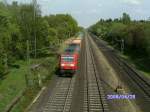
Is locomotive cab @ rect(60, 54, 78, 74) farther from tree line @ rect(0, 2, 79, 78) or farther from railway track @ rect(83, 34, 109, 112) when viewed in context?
tree line @ rect(0, 2, 79, 78)

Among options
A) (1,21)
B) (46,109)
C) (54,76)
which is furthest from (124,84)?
(1,21)

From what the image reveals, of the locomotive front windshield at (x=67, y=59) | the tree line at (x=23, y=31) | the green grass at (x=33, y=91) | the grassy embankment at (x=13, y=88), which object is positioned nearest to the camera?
the green grass at (x=33, y=91)

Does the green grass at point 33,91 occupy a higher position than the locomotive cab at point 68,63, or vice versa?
the locomotive cab at point 68,63

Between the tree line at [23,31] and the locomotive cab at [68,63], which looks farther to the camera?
the tree line at [23,31]

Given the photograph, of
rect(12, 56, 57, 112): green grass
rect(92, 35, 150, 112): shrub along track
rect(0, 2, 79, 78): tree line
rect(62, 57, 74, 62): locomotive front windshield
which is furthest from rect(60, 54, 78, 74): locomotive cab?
rect(0, 2, 79, 78): tree line

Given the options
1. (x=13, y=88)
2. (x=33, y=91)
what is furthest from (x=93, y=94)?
(x=13, y=88)

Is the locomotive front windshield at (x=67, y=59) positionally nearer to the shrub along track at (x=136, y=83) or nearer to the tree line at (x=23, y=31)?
the shrub along track at (x=136, y=83)

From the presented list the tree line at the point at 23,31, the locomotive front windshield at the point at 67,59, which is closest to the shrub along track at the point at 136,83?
the locomotive front windshield at the point at 67,59

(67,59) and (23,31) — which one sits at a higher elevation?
(23,31)

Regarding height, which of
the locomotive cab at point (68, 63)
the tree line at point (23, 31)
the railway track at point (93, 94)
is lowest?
the railway track at point (93, 94)

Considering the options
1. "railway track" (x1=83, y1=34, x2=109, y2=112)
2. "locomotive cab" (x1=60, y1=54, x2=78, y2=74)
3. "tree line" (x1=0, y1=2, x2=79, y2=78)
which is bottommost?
"railway track" (x1=83, y1=34, x2=109, y2=112)

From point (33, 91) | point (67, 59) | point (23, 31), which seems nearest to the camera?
point (33, 91)

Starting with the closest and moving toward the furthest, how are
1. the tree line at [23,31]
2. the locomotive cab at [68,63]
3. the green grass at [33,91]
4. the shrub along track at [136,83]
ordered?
1. the green grass at [33,91]
2. the shrub along track at [136,83]
3. the locomotive cab at [68,63]
4. the tree line at [23,31]

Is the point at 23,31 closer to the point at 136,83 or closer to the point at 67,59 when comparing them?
the point at 67,59
